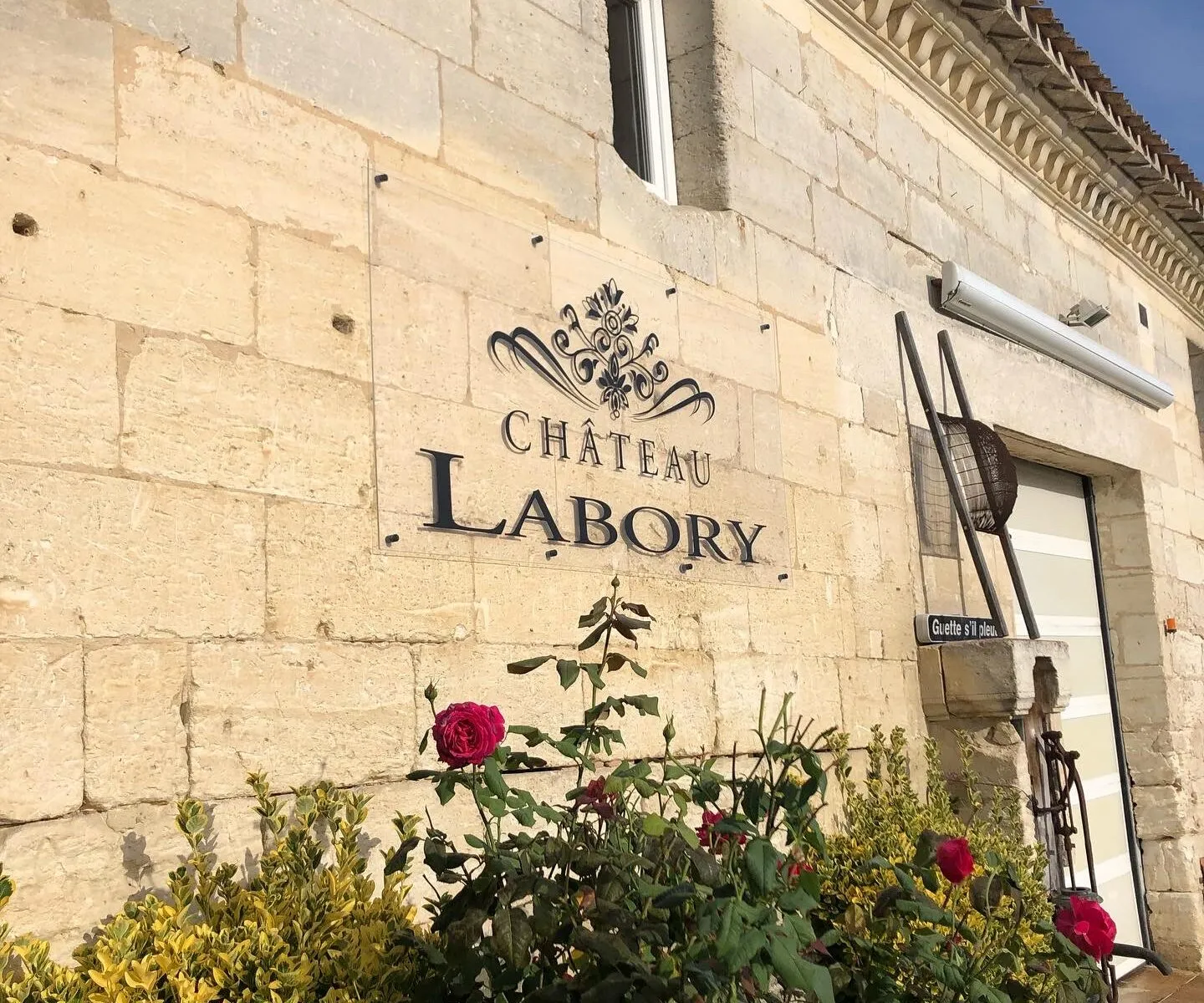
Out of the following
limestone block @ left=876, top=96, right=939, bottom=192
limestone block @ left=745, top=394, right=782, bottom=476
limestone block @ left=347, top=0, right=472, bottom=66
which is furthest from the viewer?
limestone block @ left=876, top=96, right=939, bottom=192

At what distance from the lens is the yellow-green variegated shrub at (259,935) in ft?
6.13

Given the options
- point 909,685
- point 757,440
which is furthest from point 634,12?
point 909,685

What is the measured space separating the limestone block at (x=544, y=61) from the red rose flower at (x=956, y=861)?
7.75ft

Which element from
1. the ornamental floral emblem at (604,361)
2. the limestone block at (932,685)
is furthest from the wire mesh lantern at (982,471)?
the ornamental floral emblem at (604,361)

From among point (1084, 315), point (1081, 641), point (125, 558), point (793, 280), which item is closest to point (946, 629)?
point (793, 280)

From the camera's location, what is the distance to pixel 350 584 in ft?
8.96

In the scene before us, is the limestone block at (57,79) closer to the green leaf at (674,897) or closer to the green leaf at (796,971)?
the green leaf at (674,897)

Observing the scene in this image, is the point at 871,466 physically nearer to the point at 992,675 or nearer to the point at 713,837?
the point at 992,675

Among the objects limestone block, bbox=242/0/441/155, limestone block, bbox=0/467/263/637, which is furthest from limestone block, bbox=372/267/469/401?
limestone block, bbox=0/467/263/637

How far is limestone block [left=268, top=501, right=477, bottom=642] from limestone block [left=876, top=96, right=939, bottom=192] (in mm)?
3334

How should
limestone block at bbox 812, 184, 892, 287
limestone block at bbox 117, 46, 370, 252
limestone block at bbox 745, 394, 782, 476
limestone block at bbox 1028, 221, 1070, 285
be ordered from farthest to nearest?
limestone block at bbox 1028, 221, 1070, 285 → limestone block at bbox 812, 184, 892, 287 → limestone block at bbox 745, 394, 782, 476 → limestone block at bbox 117, 46, 370, 252

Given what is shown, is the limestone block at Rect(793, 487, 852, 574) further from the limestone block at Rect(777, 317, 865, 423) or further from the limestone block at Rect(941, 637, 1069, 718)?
the limestone block at Rect(941, 637, 1069, 718)

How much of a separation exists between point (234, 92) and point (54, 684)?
1.39 m

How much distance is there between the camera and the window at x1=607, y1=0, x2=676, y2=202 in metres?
4.38
